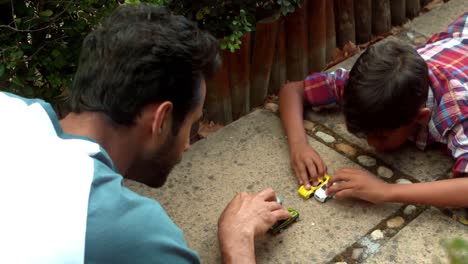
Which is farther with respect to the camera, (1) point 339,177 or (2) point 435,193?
(1) point 339,177

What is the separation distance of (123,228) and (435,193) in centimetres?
146

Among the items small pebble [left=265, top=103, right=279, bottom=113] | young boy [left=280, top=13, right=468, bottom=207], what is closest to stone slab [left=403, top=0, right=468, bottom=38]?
→ young boy [left=280, top=13, right=468, bottom=207]

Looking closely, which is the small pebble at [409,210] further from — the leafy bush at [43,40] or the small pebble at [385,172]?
the leafy bush at [43,40]

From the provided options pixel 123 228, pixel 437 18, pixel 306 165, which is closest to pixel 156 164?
pixel 123 228

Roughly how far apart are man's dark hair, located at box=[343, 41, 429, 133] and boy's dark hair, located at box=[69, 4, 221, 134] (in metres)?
0.88

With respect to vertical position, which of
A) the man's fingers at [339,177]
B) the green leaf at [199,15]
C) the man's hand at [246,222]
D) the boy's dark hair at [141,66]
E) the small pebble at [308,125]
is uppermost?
the boy's dark hair at [141,66]

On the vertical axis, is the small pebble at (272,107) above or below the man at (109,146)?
below

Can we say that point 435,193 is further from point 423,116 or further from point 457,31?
point 457,31

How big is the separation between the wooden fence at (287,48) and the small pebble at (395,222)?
1.02 m

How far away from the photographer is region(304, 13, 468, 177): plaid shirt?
261 cm

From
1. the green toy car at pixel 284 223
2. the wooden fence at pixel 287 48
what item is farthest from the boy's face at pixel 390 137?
the wooden fence at pixel 287 48

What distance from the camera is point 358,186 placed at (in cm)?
260

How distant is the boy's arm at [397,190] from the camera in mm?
2506

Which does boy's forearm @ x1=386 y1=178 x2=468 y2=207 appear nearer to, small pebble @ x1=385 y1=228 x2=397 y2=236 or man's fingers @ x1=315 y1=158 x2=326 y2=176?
small pebble @ x1=385 y1=228 x2=397 y2=236
